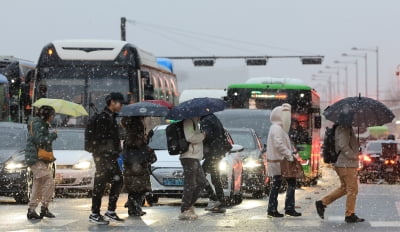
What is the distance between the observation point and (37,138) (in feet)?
54.8

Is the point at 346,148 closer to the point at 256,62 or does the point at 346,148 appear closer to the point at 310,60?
the point at 310,60

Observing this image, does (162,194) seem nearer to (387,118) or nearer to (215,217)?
(215,217)

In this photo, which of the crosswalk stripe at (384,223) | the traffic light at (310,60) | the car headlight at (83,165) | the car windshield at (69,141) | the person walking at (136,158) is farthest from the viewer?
the traffic light at (310,60)

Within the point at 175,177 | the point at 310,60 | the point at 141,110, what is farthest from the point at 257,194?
the point at 310,60

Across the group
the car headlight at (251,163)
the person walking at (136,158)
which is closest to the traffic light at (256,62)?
the car headlight at (251,163)

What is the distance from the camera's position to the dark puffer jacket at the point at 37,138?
1669 centimetres

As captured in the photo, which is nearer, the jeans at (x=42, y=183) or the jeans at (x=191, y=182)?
the jeans at (x=191, y=182)

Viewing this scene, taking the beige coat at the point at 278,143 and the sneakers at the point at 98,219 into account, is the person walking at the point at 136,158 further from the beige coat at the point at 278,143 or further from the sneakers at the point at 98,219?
the beige coat at the point at 278,143

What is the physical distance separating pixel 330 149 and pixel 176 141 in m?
2.25

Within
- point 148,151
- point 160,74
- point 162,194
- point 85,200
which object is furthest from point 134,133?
point 160,74

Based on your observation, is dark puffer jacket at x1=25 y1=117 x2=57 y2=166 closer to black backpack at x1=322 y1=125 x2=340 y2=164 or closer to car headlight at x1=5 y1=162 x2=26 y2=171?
black backpack at x1=322 y1=125 x2=340 y2=164

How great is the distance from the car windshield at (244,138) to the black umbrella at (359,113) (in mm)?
7657

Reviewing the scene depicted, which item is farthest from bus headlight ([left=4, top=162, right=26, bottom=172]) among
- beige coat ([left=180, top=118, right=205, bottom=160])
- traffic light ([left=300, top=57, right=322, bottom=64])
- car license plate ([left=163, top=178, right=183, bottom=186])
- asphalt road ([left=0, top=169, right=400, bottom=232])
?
traffic light ([left=300, top=57, right=322, bottom=64])

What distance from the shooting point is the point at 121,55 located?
27906mm
